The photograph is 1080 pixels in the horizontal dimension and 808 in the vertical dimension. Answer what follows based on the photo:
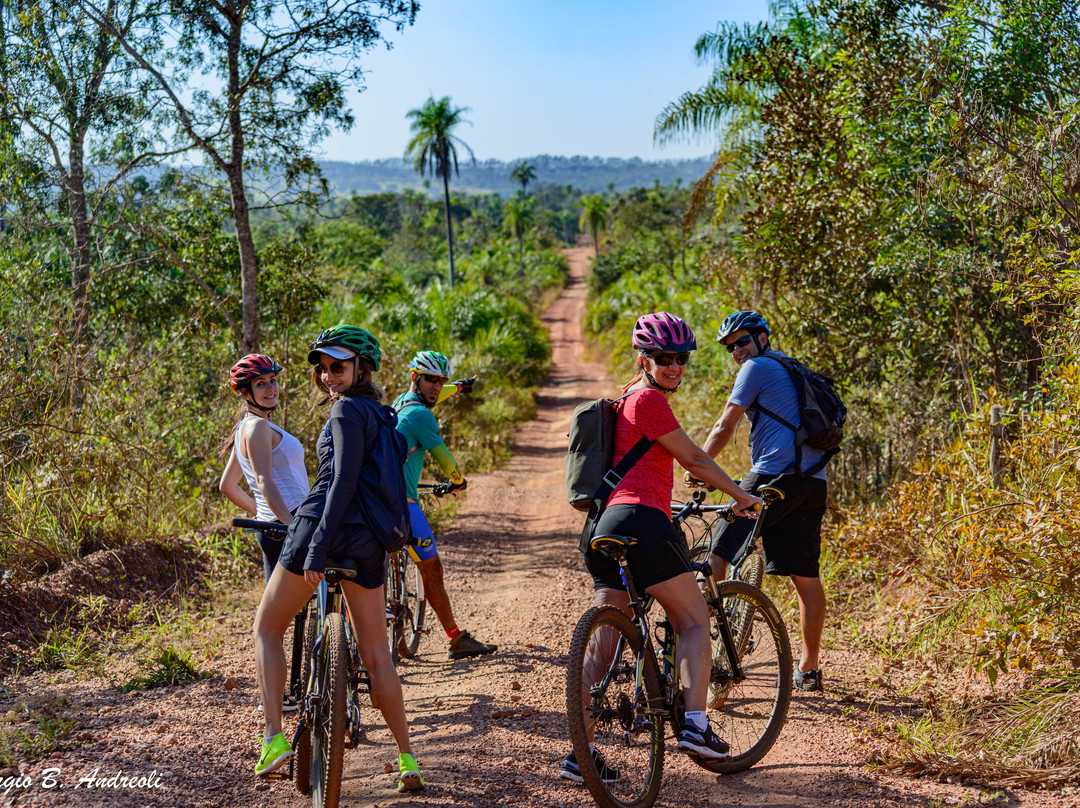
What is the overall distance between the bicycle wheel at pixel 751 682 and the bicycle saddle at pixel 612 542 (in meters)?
0.80

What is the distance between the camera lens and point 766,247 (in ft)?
28.4

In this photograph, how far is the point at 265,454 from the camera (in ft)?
13.0

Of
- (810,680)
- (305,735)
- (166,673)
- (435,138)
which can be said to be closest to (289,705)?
(305,735)

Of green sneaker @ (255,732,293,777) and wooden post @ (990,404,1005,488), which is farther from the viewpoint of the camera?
wooden post @ (990,404,1005,488)

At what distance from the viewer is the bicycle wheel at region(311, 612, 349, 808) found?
325 cm

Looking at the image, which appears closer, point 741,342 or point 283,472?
point 283,472

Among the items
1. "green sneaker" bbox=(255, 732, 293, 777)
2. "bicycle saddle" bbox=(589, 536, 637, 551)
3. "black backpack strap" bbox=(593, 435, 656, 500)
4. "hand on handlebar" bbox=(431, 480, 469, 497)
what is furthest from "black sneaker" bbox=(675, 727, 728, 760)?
"hand on handlebar" bbox=(431, 480, 469, 497)

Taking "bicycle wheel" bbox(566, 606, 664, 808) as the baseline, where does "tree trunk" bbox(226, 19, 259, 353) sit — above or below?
above

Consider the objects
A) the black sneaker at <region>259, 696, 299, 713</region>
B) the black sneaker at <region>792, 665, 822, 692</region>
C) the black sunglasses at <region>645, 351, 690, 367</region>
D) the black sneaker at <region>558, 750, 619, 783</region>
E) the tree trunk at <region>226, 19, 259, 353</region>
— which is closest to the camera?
the black sneaker at <region>558, 750, 619, 783</region>

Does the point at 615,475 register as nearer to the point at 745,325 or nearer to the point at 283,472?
the point at 745,325

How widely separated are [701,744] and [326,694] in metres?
1.55

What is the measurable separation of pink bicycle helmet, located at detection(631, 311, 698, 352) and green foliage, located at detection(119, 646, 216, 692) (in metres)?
3.66

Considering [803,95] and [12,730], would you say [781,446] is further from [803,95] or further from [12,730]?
[803,95]

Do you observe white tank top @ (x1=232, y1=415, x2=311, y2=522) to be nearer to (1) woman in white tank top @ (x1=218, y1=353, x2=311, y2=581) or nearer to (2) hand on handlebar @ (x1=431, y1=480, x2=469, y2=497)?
(1) woman in white tank top @ (x1=218, y1=353, x2=311, y2=581)
